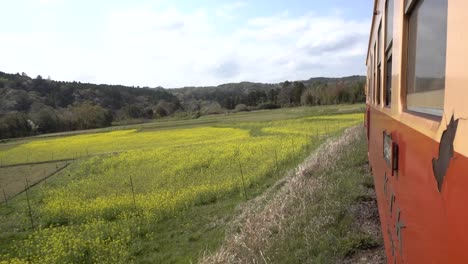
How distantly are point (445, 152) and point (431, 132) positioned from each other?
21 cm

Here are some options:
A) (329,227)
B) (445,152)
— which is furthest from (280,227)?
(445,152)

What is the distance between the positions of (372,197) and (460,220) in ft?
21.0

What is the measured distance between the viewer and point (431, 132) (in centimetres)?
130

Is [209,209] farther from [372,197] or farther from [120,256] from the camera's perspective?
[372,197]

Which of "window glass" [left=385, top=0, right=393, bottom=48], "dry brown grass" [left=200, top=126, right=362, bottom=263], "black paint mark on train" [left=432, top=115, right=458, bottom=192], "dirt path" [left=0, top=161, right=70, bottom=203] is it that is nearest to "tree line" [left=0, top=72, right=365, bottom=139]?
"dirt path" [left=0, top=161, right=70, bottom=203]

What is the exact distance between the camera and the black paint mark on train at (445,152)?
1.05 m

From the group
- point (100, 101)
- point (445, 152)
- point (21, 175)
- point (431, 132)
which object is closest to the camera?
point (445, 152)

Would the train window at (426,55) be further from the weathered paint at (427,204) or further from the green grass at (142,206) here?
the green grass at (142,206)

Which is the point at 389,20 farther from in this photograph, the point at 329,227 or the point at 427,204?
the point at 329,227

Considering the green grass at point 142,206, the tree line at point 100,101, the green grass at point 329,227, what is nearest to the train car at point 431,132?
the green grass at point 329,227

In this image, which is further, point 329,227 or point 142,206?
point 142,206

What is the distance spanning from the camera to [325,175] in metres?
9.25

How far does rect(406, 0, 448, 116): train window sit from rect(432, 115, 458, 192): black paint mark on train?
230 mm

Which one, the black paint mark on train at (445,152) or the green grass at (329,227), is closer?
the black paint mark on train at (445,152)
